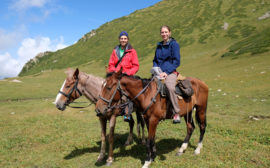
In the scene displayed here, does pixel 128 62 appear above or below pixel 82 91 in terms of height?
above

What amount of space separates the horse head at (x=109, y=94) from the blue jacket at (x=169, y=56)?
6.23ft

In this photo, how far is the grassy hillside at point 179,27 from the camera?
227ft

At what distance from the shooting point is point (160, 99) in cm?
654

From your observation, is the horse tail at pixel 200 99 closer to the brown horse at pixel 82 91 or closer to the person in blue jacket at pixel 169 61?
the person in blue jacket at pixel 169 61

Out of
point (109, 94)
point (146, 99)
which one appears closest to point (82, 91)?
point (109, 94)

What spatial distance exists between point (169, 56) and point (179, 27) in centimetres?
8612

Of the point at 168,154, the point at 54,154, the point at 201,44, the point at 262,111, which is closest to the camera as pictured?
the point at 168,154

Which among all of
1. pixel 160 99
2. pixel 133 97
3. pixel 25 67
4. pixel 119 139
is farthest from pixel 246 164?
pixel 25 67

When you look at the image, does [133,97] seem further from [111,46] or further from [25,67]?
[25,67]

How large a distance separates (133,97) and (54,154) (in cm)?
488

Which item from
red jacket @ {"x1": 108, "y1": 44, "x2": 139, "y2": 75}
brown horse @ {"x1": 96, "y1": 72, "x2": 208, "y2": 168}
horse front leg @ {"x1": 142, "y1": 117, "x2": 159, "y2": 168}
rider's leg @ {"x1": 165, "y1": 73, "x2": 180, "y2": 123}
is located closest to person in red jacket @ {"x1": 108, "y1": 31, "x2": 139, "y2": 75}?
red jacket @ {"x1": 108, "y1": 44, "x2": 139, "y2": 75}

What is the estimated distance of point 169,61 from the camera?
22.6ft

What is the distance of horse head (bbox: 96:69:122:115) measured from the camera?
5.67m

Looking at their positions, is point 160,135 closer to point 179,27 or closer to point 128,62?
point 128,62
